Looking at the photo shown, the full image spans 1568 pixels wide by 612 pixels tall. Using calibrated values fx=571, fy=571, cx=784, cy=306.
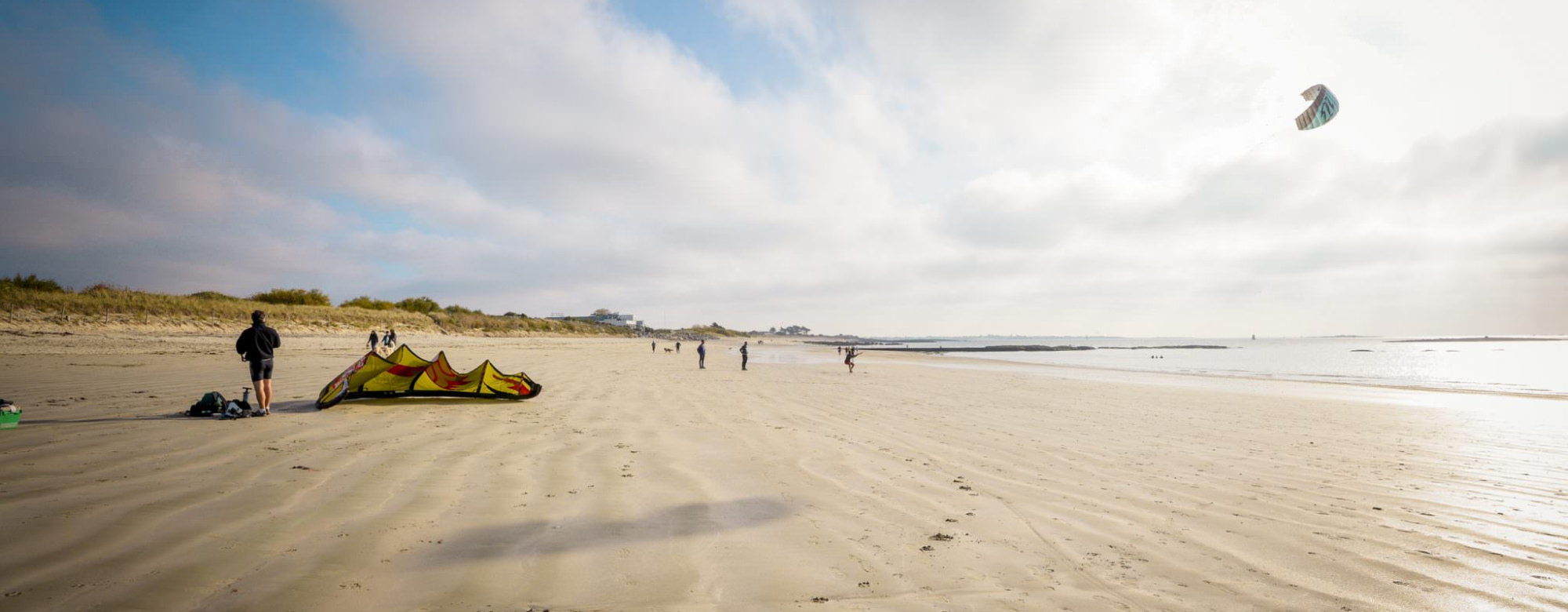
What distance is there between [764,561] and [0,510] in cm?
523

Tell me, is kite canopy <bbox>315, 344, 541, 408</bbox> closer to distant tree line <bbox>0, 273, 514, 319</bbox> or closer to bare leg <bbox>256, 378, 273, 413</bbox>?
bare leg <bbox>256, 378, 273, 413</bbox>

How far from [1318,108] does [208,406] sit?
76.3 feet

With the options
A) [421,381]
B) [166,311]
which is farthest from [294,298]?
[421,381]

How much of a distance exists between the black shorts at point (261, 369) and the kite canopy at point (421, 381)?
1.06 m

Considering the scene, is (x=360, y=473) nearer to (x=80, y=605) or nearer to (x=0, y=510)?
(x=0, y=510)

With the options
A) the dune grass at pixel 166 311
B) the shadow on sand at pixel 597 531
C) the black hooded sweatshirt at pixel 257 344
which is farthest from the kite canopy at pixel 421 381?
the dune grass at pixel 166 311

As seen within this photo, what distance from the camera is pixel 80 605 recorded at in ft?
8.67

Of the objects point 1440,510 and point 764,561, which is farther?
point 1440,510

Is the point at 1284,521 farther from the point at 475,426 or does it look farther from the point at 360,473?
the point at 475,426

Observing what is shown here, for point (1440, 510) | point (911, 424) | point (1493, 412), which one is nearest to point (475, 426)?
point (911, 424)

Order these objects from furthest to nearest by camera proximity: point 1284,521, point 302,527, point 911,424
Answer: point 911,424, point 1284,521, point 302,527

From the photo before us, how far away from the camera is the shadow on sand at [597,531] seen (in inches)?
139

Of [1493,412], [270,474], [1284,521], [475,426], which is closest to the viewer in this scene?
[1284,521]

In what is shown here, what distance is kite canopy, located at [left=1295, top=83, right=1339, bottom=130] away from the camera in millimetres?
14023
